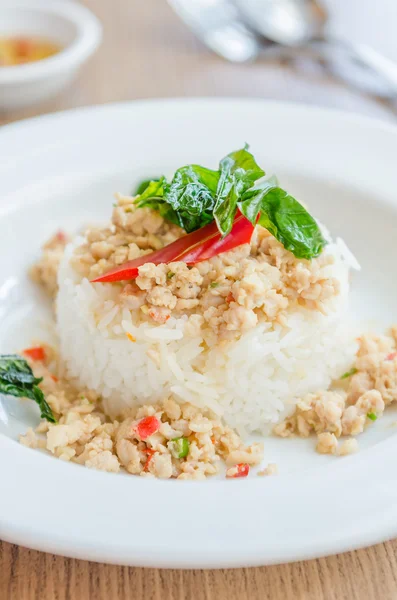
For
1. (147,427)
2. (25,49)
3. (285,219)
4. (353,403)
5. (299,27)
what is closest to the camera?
(147,427)

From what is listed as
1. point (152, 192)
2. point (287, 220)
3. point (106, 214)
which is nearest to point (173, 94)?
point (106, 214)

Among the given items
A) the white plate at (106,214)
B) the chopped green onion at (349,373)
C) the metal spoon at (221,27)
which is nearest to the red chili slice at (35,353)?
the white plate at (106,214)

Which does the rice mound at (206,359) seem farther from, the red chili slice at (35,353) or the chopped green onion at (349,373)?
the red chili slice at (35,353)

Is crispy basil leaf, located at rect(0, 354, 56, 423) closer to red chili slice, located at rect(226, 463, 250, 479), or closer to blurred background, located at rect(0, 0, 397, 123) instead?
red chili slice, located at rect(226, 463, 250, 479)

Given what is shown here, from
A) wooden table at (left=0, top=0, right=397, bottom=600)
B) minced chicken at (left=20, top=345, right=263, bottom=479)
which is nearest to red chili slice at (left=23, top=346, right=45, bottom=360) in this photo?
minced chicken at (left=20, top=345, right=263, bottom=479)

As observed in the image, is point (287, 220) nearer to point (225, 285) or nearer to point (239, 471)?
point (225, 285)
